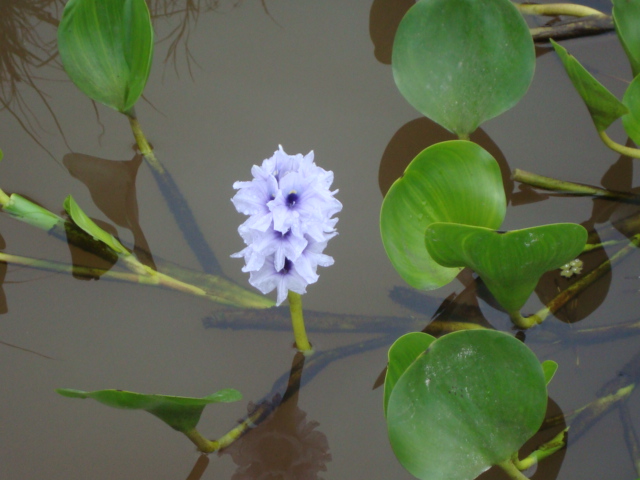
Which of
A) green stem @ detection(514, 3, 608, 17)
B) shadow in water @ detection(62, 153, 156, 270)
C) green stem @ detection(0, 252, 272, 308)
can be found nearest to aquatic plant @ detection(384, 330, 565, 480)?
green stem @ detection(0, 252, 272, 308)

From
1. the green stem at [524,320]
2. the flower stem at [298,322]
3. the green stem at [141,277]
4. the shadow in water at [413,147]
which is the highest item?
the shadow in water at [413,147]

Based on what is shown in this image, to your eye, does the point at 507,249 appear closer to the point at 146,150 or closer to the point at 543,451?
the point at 543,451

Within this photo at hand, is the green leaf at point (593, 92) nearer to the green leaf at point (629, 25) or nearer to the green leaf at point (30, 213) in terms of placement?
the green leaf at point (629, 25)

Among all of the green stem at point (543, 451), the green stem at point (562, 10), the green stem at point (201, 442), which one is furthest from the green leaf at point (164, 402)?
the green stem at point (562, 10)

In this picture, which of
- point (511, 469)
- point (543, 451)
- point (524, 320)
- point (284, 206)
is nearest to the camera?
point (284, 206)

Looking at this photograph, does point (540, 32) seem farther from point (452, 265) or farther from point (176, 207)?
point (176, 207)

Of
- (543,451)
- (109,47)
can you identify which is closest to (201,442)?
(543,451)
